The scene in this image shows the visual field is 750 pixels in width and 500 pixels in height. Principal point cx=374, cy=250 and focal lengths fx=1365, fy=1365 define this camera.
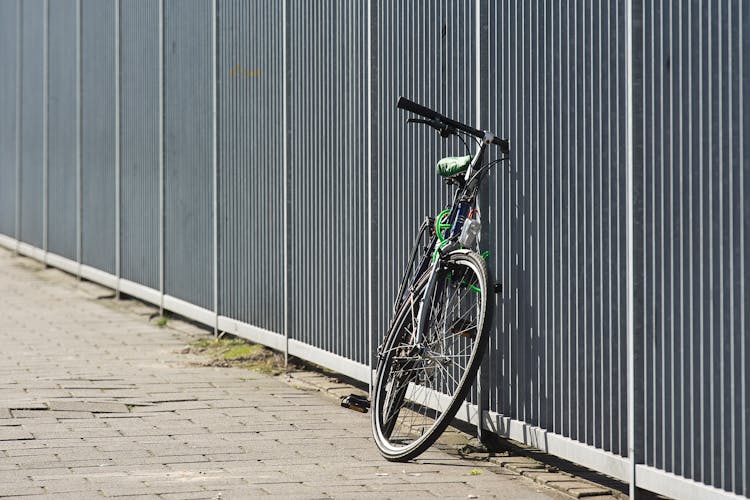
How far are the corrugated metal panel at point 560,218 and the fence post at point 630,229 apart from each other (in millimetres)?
53

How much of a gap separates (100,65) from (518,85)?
376 inches

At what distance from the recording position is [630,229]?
511 cm

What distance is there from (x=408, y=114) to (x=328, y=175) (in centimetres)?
138

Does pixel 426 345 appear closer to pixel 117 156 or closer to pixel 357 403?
pixel 357 403

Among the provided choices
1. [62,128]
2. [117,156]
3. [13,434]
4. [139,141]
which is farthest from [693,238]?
[62,128]

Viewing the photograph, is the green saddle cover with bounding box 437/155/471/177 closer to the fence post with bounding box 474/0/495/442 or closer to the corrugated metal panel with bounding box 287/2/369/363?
the fence post with bounding box 474/0/495/442

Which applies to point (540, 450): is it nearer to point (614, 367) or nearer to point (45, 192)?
point (614, 367)

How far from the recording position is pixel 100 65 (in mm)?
14805

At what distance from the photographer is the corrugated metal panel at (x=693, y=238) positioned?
452 cm

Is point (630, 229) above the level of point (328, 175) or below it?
above

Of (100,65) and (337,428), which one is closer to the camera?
(337,428)

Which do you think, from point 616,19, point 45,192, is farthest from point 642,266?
point 45,192

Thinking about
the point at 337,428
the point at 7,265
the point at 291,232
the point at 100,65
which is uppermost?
the point at 100,65

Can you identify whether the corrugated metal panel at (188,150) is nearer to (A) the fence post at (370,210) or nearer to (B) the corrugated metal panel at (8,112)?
(A) the fence post at (370,210)
